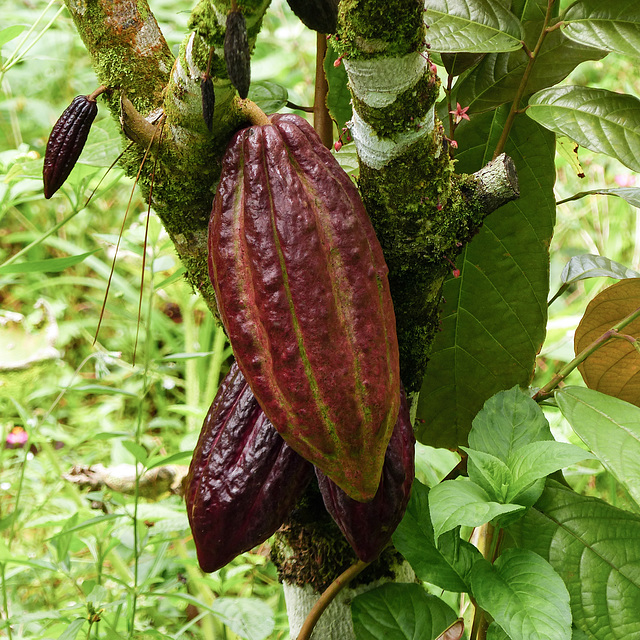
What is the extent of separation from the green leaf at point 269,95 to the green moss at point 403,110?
0.27m

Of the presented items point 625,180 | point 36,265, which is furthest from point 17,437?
point 625,180

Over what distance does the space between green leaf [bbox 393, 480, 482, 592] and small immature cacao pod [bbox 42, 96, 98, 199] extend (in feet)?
1.71

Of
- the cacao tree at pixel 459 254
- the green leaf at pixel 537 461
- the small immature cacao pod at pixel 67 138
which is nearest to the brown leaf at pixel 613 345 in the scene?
the cacao tree at pixel 459 254

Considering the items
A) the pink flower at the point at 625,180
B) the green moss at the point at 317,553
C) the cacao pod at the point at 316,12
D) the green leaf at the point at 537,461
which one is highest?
the cacao pod at the point at 316,12

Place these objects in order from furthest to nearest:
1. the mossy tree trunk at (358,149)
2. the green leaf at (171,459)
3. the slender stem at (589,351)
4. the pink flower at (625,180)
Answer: the pink flower at (625,180), the green leaf at (171,459), the slender stem at (589,351), the mossy tree trunk at (358,149)

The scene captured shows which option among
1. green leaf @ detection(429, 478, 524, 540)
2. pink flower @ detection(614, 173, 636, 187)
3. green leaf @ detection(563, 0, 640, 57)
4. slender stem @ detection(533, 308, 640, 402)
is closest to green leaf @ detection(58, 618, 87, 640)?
green leaf @ detection(429, 478, 524, 540)

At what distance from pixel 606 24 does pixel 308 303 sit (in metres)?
0.50

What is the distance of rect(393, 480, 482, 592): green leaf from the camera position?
0.76m

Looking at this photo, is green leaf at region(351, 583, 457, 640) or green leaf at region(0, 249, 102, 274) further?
green leaf at region(0, 249, 102, 274)

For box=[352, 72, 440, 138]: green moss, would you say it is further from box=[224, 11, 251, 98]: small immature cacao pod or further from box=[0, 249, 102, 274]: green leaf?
box=[0, 249, 102, 274]: green leaf

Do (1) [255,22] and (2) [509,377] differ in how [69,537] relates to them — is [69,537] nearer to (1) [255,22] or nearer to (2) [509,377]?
(2) [509,377]

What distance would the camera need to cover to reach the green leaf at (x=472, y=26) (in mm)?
786

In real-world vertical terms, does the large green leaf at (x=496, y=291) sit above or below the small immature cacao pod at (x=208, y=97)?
below

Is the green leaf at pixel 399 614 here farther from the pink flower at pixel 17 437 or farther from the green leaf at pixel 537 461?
the pink flower at pixel 17 437
